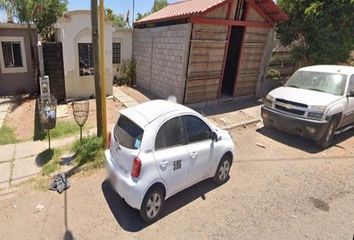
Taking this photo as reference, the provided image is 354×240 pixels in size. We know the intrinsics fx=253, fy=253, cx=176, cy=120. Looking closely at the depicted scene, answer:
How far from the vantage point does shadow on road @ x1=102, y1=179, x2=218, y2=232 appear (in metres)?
4.09

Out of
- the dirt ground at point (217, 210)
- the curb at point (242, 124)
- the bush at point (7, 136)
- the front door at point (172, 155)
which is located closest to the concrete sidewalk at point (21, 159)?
the bush at point (7, 136)

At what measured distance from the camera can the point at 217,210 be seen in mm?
4547

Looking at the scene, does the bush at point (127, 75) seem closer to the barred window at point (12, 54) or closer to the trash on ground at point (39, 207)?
the barred window at point (12, 54)

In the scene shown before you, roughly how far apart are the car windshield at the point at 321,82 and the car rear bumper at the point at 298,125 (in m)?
1.31

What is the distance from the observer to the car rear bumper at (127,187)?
151 inches

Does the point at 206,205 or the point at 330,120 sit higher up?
the point at 330,120

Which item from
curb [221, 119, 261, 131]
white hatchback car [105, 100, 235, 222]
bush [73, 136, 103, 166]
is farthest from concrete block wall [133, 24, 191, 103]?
white hatchback car [105, 100, 235, 222]

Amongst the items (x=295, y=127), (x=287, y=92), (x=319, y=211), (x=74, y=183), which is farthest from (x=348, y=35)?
(x=74, y=183)

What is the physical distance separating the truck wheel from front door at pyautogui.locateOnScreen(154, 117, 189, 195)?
4.77 metres

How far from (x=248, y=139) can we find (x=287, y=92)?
1870 mm

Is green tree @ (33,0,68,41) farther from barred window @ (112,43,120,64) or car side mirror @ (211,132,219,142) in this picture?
car side mirror @ (211,132,219,142)

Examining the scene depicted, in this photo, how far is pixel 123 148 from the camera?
407cm

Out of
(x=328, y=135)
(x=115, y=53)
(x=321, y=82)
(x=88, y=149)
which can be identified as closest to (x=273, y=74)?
(x=321, y=82)

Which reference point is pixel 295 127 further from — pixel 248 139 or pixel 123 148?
pixel 123 148
